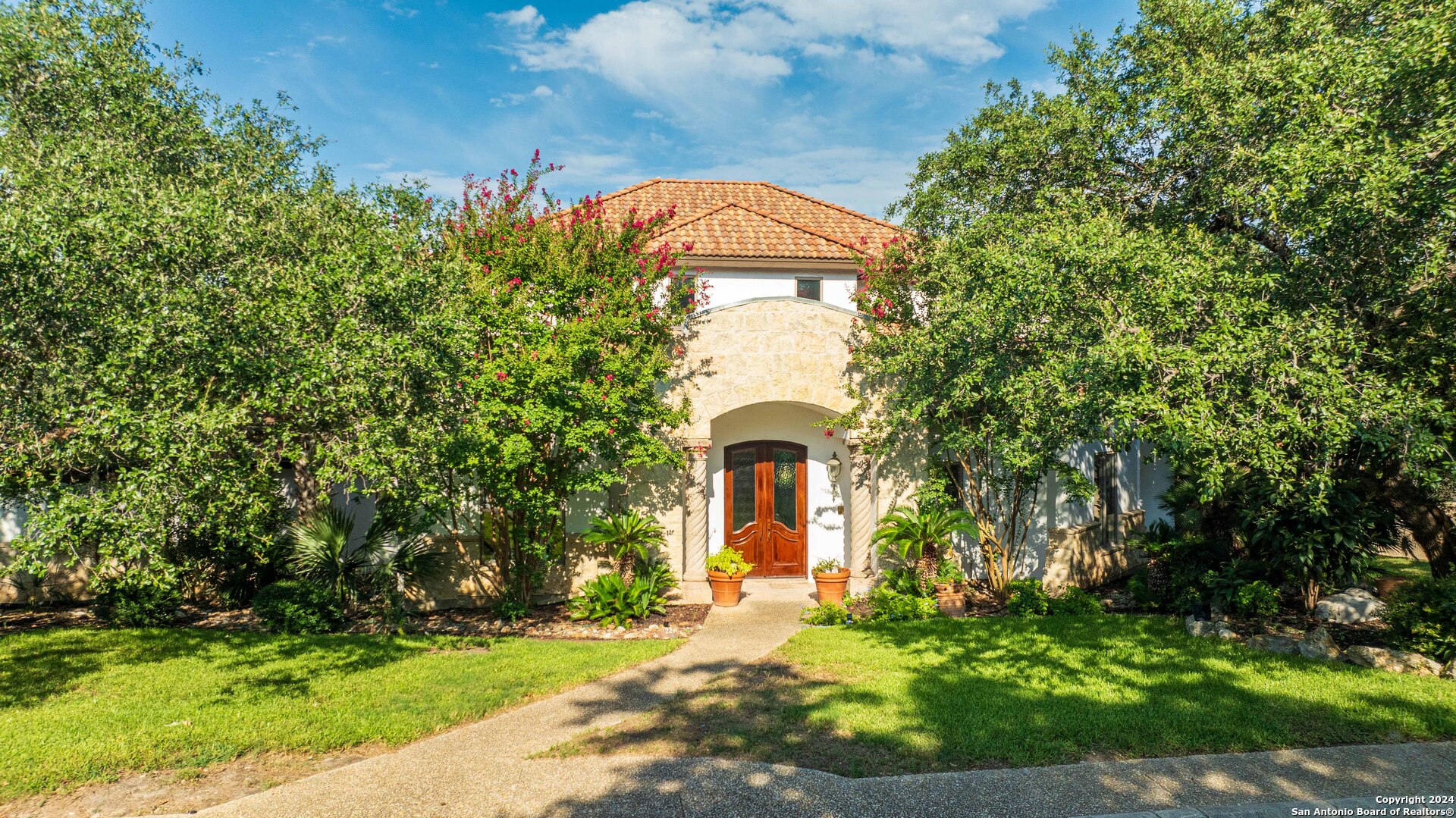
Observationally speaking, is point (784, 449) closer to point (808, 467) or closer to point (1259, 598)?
point (808, 467)

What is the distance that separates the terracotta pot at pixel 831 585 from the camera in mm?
12805

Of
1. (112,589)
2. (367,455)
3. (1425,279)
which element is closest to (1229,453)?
(1425,279)

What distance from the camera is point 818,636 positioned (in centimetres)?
1052

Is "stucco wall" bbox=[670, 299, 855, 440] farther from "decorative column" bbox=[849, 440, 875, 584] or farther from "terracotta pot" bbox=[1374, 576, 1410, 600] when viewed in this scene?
"terracotta pot" bbox=[1374, 576, 1410, 600]

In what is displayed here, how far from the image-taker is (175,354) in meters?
6.21

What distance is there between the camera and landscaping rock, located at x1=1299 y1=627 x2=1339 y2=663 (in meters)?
8.95

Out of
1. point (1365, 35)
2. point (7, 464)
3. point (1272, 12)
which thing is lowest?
point (7, 464)

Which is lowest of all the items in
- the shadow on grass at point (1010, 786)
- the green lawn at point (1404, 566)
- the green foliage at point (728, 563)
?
the shadow on grass at point (1010, 786)

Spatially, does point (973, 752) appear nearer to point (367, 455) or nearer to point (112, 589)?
point (367, 455)

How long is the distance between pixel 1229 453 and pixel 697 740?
5.38 meters

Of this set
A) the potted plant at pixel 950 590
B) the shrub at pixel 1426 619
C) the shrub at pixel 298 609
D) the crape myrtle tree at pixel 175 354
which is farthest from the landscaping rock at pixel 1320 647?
the shrub at pixel 298 609

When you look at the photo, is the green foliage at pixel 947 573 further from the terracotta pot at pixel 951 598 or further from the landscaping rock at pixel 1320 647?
the landscaping rock at pixel 1320 647

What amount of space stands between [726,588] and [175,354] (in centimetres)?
850

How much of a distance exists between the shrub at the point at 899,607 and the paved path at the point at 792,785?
18.3ft
